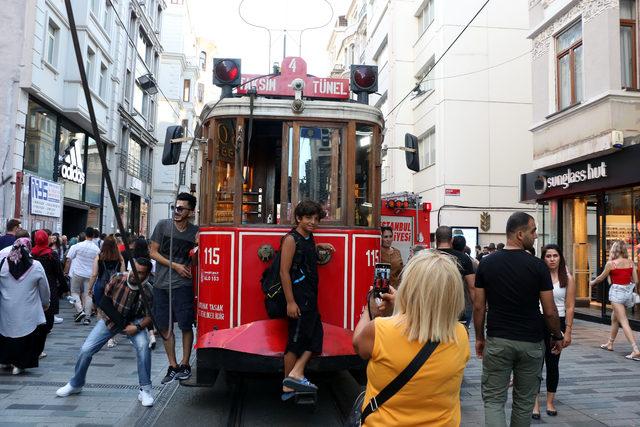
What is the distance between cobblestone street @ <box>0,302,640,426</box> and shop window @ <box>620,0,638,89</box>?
19.3ft

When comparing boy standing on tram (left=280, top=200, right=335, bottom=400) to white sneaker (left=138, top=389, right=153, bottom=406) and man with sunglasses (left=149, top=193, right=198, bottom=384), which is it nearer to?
man with sunglasses (left=149, top=193, right=198, bottom=384)

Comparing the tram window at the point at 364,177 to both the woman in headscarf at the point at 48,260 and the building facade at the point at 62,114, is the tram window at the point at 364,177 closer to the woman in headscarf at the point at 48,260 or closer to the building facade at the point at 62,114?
the woman in headscarf at the point at 48,260

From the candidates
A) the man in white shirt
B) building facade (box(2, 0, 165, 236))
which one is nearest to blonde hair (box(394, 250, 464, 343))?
the man in white shirt

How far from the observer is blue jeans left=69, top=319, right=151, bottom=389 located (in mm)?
5797

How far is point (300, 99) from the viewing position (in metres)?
5.70

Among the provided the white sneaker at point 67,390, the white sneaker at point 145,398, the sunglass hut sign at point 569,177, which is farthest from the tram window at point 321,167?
→ the sunglass hut sign at point 569,177

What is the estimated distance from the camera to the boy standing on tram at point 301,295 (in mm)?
4906

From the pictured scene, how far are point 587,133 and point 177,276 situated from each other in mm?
10035

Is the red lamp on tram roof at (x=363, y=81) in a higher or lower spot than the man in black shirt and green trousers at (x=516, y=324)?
higher

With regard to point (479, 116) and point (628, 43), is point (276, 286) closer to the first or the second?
point (628, 43)

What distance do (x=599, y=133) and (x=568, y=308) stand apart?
7762 mm

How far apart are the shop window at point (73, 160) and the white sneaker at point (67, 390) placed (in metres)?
13.9

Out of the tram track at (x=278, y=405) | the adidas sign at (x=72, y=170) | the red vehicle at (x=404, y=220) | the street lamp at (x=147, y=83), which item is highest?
the street lamp at (x=147, y=83)

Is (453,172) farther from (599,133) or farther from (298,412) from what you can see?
(298,412)
